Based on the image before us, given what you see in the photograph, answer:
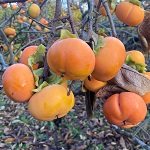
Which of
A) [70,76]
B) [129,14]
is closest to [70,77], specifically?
[70,76]

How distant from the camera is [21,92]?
62 cm

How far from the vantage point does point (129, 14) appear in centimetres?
100

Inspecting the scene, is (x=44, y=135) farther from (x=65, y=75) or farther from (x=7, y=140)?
(x=65, y=75)

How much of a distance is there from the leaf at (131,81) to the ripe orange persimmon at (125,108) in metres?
0.02

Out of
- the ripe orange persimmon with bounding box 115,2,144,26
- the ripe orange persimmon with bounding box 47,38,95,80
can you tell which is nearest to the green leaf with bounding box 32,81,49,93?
the ripe orange persimmon with bounding box 47,38,95,80

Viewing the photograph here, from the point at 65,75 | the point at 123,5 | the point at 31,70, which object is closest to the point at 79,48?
the point at 65,75

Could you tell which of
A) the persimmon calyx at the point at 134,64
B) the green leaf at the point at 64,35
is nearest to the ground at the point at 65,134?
the persimmon calyx at the point at 134,64

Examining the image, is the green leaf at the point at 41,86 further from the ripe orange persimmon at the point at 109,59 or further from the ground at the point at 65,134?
the ground at the point at 65,134

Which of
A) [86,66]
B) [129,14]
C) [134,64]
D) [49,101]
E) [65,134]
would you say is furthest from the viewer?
[65,134]

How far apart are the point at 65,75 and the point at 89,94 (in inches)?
9.0

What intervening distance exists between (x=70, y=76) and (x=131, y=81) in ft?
0.65

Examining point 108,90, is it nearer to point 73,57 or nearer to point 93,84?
point 93,84

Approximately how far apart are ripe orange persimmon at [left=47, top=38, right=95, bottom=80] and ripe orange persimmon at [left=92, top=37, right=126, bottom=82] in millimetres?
30

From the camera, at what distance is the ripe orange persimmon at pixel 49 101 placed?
1.99 feet
